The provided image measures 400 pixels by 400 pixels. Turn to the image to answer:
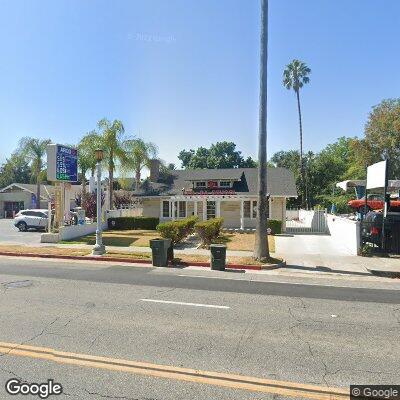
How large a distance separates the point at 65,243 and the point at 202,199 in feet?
40.1

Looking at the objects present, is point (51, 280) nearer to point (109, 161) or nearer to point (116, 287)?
point (116, 287)

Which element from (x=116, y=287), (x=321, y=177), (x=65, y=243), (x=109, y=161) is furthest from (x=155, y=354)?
(x=321, y=177)

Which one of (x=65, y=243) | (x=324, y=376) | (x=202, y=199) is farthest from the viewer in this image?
(x=202, y=199)

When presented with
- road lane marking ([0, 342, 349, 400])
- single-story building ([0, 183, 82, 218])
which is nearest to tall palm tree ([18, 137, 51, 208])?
single-story building ([0, 183, 82, 218])

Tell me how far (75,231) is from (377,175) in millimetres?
17573

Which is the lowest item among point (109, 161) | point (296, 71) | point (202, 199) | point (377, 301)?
point (377, 301)

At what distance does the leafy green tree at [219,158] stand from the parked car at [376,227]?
5895 centimetres

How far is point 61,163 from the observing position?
2300 centimetres

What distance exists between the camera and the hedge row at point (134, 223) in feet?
98.4

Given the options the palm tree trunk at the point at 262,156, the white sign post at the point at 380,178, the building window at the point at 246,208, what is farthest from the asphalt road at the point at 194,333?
the building window at the point at 246,208

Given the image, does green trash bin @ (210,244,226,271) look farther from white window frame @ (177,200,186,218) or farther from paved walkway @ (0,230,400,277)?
white window frame @ (177,200,186,218)

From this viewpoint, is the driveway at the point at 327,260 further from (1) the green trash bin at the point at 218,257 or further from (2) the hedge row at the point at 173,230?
(2) the hedge row at the point at 173,230

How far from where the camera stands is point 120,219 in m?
A: 30.2

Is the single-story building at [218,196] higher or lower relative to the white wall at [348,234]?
higher
